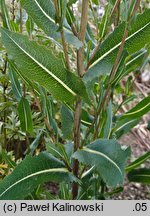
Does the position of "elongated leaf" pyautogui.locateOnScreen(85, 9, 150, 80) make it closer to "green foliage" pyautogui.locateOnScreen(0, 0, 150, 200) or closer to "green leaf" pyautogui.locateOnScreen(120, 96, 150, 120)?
"green foliage" pyautogui.locateOnScreen(0, 0, 150, 200)

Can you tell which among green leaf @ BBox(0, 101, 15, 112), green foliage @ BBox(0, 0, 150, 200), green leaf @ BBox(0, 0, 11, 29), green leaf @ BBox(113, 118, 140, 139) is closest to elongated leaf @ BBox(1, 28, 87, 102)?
green foliage @ BBox(0, 0, 150, 200)

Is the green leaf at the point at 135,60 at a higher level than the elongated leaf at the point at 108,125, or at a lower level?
higher

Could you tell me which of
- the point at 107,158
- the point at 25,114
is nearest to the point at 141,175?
the point at 107,158

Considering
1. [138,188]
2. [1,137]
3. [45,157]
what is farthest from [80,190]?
[138,188]

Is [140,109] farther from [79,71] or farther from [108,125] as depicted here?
[79,71]

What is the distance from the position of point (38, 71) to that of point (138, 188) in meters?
1.38

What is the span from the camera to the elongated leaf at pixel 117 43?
2.53 ft

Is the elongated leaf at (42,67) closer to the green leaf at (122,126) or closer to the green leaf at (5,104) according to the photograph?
the green leaf at (122,126)

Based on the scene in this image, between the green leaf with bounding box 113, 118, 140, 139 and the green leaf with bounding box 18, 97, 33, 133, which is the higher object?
the green leaf with bounding box 18, 97, 33, 133

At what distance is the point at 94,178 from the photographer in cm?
100

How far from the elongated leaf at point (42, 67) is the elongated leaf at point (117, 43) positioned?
0.18 feet

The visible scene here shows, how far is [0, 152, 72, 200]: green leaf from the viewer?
80cm

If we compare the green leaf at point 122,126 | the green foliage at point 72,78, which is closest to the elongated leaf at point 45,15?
the green foliage at point 72,78

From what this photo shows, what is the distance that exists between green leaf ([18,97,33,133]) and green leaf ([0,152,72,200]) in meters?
0.14
